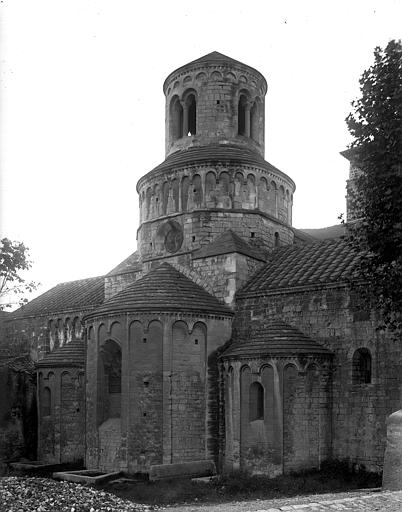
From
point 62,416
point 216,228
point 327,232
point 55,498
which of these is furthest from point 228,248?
point 327,232

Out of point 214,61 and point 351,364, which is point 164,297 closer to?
point 351,364

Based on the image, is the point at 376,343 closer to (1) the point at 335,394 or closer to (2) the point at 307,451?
(1) the point at 335,394

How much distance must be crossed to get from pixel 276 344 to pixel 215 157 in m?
9.00

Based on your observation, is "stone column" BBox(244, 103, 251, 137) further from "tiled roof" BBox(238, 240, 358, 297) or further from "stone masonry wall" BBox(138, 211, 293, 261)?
"tiled roof" BBox(238, 240, 358, 297)

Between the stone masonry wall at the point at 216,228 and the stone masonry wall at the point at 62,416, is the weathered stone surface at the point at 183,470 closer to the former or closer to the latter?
the stone masonry wall at the point at 62,416

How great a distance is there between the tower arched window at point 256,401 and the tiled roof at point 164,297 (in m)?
3.38

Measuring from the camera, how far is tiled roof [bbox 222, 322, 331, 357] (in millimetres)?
23109

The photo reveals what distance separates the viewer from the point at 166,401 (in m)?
24.0

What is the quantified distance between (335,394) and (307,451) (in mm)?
2168

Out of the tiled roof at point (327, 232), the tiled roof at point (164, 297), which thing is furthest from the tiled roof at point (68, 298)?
the tiled roof at point (327, 232)

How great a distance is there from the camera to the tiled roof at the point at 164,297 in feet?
81.0

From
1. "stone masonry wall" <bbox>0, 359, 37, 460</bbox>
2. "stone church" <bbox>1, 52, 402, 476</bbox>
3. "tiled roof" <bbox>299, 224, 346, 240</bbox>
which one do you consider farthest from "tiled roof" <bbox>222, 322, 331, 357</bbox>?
"tiled roof" <bbox>299, 224, 346, 240</bbox>

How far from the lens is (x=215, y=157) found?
28.7 metres

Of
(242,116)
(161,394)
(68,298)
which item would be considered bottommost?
(161,394)
